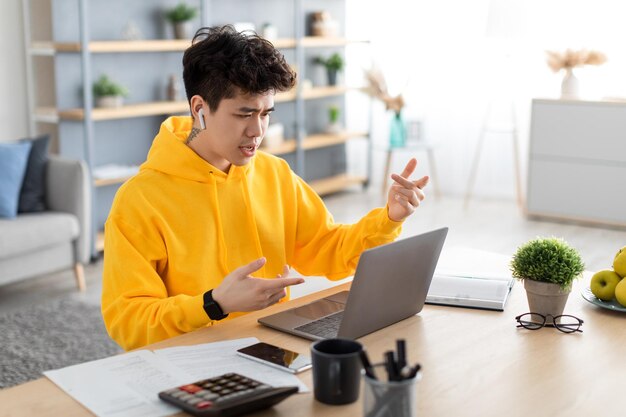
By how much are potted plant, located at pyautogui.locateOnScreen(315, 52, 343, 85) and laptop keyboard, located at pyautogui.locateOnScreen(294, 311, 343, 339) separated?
532cm

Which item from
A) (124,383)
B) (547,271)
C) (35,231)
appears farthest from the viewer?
(35,231)

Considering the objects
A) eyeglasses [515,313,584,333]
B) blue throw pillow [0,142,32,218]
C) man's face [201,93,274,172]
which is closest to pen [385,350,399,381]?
eyeglasses [515,313,584,333]

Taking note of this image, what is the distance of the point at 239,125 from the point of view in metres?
1.89

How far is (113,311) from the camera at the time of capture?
1740 mm

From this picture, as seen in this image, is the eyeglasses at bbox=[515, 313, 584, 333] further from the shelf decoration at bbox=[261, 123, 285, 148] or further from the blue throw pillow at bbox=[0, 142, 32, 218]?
the shelf decoration at bbox=[261, 123, 285, 148]

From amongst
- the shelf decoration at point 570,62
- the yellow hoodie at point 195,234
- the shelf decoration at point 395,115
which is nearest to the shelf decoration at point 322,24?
the shelf decoration at point 395,115

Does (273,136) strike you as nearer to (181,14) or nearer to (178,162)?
(181,14)

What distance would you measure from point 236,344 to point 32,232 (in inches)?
111

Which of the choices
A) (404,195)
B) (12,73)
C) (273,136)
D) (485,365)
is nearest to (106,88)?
(12,73)

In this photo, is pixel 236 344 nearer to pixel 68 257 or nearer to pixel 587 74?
pixel 68 257

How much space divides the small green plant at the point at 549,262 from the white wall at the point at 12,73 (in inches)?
155

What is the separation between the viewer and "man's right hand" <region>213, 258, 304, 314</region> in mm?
1553

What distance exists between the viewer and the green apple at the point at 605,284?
71.9 inches

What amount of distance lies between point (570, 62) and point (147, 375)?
509 cm
